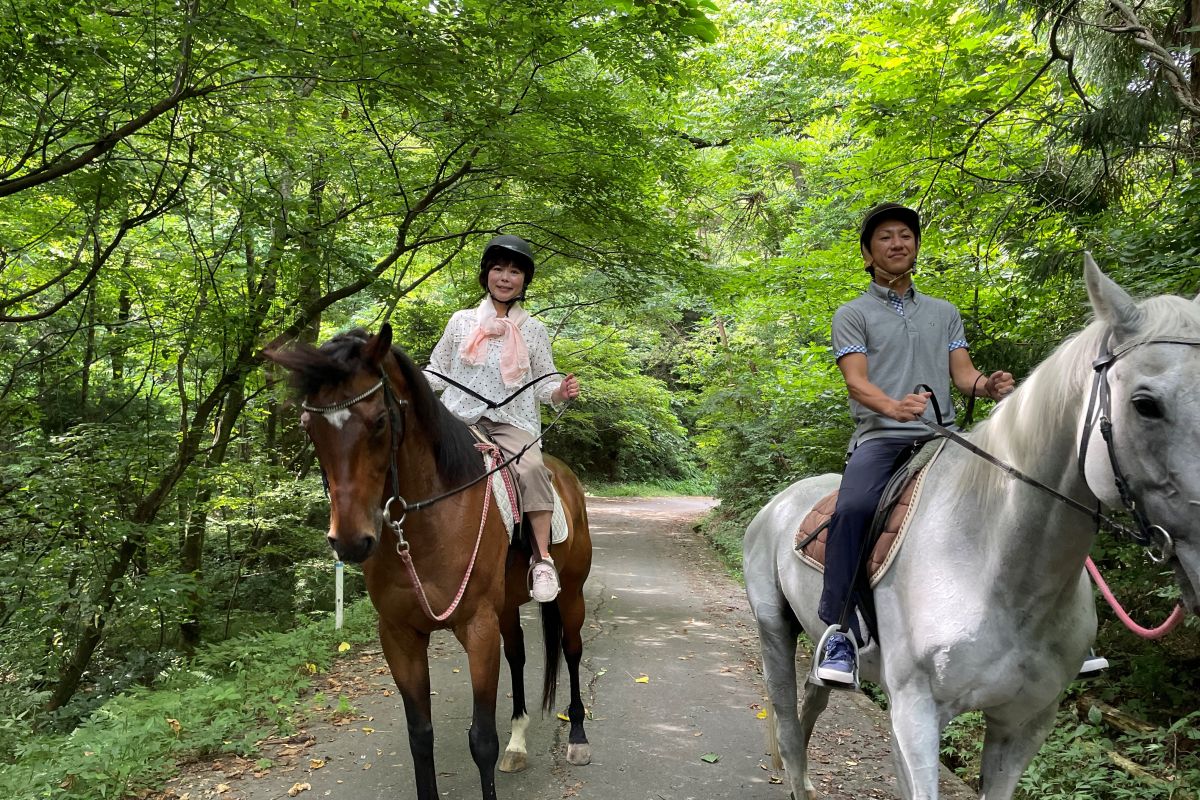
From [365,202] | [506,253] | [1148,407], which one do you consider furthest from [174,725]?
[1148,407]

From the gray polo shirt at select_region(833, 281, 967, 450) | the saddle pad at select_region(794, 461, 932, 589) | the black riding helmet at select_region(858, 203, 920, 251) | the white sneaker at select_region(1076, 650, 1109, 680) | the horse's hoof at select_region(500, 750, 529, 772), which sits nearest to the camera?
the white sneaker at select_region(1076, 650, 1109, 680)

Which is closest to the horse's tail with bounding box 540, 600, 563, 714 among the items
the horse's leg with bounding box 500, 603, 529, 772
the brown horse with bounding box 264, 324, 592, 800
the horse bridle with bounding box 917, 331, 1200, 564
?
the horse's leg with bounding box 500, 603, 529, 772

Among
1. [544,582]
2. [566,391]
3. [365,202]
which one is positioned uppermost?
[365,202]

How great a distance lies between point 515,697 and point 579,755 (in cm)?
53

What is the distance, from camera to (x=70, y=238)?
6.71 meters

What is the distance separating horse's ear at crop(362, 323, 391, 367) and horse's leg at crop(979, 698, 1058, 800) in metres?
2.66

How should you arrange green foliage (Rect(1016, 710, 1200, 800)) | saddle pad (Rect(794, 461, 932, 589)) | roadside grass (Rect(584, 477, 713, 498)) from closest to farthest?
saddle pad (Rect(794, 461, 932, 589))
green foliage (Rect(1016, 710, 1200, 800))
roadside grass (Rect(584, 477, 713, 498))

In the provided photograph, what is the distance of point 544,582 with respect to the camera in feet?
11.3

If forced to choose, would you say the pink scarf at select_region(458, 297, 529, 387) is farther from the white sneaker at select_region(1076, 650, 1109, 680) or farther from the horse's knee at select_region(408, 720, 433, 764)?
the white sneaker at select_region(1076, 650, 1109, 680)

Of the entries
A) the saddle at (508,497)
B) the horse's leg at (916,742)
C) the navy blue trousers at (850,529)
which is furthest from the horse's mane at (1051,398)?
the saddle at (508,497)

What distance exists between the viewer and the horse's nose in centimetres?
244

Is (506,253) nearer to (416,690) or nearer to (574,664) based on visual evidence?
(416,690)

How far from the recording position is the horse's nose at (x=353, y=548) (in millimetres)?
2439

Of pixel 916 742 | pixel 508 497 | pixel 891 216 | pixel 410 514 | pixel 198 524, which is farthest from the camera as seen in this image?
pixel 198 524
